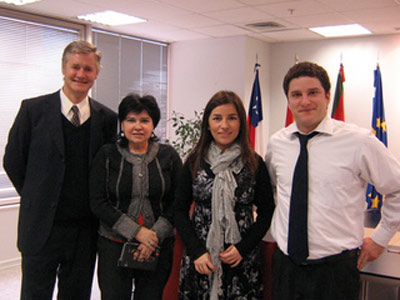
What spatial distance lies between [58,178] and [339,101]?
434 cm

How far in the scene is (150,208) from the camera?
194 cm

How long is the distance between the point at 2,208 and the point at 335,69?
4523mm

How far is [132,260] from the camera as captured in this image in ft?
6.06

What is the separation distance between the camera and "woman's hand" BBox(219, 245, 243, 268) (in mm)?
1717

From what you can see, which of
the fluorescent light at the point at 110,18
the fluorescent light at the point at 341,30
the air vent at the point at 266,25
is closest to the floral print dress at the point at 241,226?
the fluorescent light at the point at 110,18

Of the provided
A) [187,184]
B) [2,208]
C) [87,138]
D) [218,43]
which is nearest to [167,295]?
[187,184]

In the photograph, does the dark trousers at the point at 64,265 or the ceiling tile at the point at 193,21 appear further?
the ceiling tile at the point at 193,21

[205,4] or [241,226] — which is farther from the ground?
[205,4]

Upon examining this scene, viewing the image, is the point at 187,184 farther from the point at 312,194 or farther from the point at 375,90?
the point at 375,90

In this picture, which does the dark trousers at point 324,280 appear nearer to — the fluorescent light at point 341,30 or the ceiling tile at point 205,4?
the ceiling tile at point 205,4

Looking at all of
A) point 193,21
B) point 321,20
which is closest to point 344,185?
point 321,20

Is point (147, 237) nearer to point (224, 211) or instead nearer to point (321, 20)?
point (224, 211)

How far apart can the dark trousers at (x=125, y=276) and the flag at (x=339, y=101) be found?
4.02 meters

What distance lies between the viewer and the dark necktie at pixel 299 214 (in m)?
1.58
